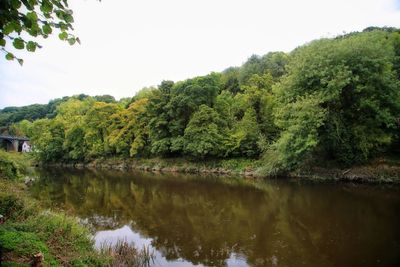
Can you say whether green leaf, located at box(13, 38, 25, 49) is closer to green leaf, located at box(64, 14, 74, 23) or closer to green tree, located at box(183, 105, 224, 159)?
green leaf, located at box(64, 14, 74, 23)

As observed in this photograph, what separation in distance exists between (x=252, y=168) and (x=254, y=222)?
21397mm

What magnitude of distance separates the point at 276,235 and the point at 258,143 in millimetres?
22936

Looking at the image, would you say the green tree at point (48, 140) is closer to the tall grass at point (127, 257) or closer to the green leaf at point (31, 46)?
the tall grass at point (127, 257)

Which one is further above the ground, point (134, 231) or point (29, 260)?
point (29, 260)

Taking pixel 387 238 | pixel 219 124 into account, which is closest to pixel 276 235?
pixel 387 238

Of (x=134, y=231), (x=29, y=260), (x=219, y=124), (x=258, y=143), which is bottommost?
(x=134, y=231)

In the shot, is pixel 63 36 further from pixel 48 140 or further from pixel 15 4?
pixel 48 140

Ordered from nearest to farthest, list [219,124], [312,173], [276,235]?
[276,235] → [312,173] → [219,124]

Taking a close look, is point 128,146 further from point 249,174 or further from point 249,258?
point 249,258

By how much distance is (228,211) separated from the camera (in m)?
17.0

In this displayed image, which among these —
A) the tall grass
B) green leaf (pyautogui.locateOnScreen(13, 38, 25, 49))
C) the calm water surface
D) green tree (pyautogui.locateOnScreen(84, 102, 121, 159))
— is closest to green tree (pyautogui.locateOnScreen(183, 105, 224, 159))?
the calm water surface

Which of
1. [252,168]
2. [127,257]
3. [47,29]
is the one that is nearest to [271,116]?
[252,168]

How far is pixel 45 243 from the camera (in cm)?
834

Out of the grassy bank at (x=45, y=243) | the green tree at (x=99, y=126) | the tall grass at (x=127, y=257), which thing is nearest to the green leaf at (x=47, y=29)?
the grassy bank at (x=45, y=243)
